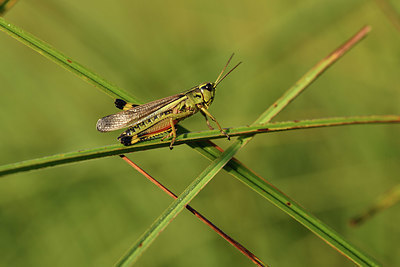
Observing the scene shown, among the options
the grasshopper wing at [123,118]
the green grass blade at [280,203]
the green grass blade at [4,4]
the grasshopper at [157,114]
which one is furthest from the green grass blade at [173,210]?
the green grass blade at [4,4]

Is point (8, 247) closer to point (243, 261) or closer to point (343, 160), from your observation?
point (243, 261)

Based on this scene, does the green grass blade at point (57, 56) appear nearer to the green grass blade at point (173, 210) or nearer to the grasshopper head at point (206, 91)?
the green grass blade at point (173, 210)

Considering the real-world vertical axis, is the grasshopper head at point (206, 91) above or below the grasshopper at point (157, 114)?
above

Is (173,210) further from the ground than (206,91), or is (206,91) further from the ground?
(206,91)

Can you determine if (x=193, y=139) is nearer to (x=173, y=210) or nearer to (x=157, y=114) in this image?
(x=173, y=210)

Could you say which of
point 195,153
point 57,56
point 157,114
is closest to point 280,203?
point 157,114
